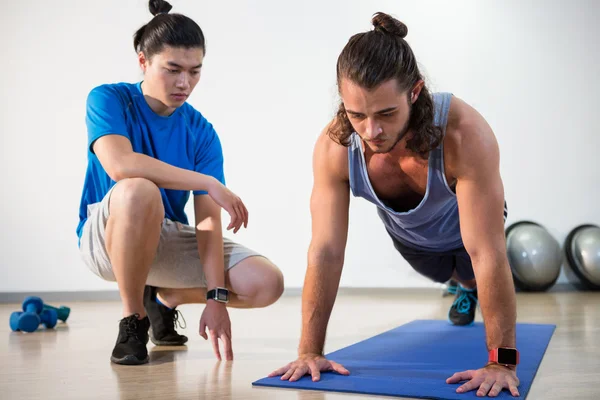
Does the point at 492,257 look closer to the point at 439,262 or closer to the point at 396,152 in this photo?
the point at 396,152

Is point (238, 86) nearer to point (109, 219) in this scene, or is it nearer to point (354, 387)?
point (109, 219)

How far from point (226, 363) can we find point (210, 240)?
1.28 feet

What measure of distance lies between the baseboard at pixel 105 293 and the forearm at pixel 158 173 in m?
2.58

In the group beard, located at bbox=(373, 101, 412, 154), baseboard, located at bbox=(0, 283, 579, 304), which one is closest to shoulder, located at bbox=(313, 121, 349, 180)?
beard, located at bbox=(373, 101, 412, 154)

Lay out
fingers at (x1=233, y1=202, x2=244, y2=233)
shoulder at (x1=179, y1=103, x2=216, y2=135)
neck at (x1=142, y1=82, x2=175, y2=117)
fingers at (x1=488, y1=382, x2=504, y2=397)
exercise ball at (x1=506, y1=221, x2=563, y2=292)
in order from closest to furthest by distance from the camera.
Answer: fingers at (x1=488, y1=382, x2=504, y2=397), fingers at (x1=233, y1=202, x2=244, y2=233), neck at (x1=142, y1=82, x2=175, y2=117), shoulder at (x1=179, y1=103, x2=216, y2=135), exercise ball at (x1=506, y1=221, x2=563, y2=292)

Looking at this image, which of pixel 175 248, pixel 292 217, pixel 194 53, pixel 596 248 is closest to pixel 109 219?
pixel 175 248

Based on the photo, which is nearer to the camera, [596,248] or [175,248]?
[175,248]

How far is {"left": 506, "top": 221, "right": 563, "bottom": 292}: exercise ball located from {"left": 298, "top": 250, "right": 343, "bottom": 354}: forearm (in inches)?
106

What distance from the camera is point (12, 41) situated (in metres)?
4.42

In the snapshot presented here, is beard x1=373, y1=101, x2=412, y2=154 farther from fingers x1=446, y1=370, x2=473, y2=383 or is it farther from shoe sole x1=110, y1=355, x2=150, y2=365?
shoe sole x1=110, y1=355, x2=150, y2=365

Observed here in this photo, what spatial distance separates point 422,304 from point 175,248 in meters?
2.00

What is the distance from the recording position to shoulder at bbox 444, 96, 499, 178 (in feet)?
→ 5.53

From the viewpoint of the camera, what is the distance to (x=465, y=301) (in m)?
2.82

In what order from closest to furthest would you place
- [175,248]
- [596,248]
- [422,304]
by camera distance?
[175,248]
[422,304]
[596,248]
